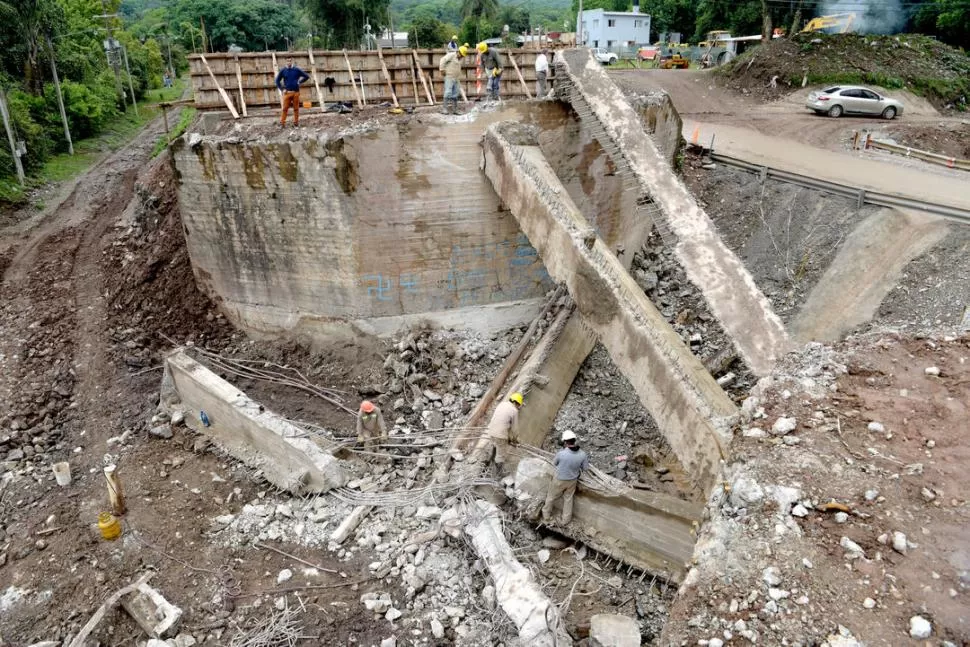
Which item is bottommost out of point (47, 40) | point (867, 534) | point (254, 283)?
point (254, 283)

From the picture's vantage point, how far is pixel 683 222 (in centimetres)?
995

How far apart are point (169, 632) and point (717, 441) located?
6.54 m

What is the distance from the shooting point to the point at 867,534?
5062mm

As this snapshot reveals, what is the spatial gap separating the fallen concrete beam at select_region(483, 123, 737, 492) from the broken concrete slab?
6.23 metres

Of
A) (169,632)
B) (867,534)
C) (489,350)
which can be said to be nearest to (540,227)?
(489,350)

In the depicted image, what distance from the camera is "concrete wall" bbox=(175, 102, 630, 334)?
11.6m

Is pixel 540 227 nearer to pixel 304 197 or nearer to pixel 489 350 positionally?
pixel 489 350

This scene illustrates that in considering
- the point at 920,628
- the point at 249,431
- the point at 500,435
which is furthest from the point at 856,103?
the point at 249,431

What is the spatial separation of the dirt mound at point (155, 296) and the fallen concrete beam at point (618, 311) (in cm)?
692

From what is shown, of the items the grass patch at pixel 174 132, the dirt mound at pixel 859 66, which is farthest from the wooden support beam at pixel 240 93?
the dirt mound at pixel 859 66

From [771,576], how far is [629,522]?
10.8 feet

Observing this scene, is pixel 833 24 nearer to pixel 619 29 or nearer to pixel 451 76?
pixel 619 29

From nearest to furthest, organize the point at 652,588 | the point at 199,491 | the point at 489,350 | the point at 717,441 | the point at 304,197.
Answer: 1. the point at 717,441
2. the point at 652,588
3. the point at 199,491
4. the point at 304,197
5. the point at 489,350

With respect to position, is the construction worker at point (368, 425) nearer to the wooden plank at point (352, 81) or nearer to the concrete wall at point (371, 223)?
the concrete wall at point (371, 223)
